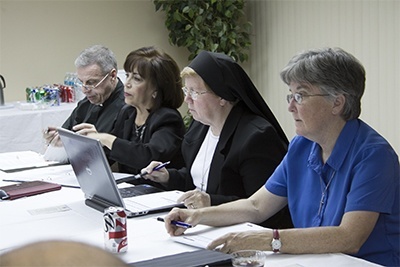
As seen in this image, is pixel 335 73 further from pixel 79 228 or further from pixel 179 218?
pixel 79 228

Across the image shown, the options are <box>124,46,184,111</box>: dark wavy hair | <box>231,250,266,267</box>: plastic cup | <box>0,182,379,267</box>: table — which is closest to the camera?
<box>231,250,266,267</box>: plastic cup

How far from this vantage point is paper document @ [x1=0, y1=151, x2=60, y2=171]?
346 cm

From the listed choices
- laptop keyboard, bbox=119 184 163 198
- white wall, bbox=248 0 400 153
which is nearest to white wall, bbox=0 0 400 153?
white wall, bbox=248 0 400 153

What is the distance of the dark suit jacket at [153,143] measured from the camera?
3.16m

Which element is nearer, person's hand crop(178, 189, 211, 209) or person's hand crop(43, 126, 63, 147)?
person's hand crop(178, 189, 211, 209)

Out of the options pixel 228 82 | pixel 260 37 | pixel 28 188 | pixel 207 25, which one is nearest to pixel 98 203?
pixel 28 188

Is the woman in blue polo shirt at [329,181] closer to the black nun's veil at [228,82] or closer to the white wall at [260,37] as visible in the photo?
the black nun's veil at [228,82]

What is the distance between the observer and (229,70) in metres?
2.57

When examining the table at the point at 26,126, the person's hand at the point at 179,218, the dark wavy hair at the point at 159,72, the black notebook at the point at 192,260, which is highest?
the dark wavy hair at the point at 159,72

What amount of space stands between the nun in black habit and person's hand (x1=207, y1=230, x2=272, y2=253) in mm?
Answer: 615

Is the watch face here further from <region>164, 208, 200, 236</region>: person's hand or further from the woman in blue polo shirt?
<region>164, 208, 200, 236</region>: person's hand

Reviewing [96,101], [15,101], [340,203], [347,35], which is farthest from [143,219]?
[15,101]

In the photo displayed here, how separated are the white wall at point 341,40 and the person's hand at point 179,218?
120 inches

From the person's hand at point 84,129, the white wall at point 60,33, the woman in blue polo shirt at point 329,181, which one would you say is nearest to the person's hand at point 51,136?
the person's hand at point 84,129
